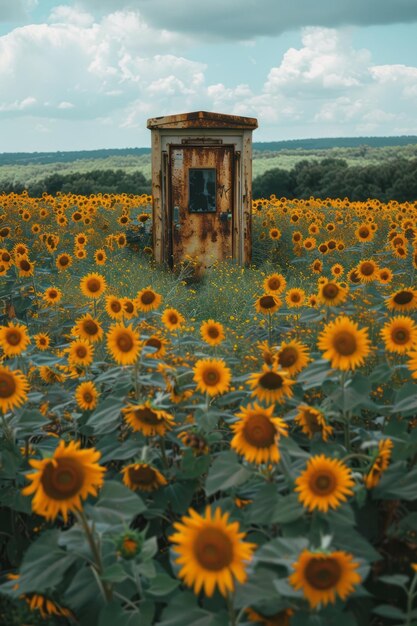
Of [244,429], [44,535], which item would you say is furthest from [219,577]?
[44,535]

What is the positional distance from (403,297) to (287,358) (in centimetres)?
136

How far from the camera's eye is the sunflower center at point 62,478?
2064 millimetres

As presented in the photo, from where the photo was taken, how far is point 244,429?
2391 millimetres

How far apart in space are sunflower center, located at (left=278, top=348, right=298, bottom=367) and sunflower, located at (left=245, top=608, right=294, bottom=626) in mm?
1224

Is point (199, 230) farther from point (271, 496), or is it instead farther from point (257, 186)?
point (257, 186)

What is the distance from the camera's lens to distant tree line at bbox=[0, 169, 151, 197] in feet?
97.9

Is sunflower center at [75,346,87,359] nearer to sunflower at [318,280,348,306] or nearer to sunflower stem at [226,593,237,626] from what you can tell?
sunflower at [318,280,348,306]

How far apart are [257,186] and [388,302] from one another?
26.0 m

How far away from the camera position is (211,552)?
1818mm

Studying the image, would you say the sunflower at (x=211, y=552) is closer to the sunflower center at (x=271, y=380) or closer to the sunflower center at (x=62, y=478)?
the sunflower center at (x=62, y=478)

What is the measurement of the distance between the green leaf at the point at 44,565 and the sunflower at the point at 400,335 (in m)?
1.82

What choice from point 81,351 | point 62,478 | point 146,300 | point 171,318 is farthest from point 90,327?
point 62,478

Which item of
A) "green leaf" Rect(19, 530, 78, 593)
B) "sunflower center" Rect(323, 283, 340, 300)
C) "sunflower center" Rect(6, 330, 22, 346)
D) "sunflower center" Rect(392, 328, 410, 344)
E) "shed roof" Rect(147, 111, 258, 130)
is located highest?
"shed roof" Rect(147, 111, 258, 130)

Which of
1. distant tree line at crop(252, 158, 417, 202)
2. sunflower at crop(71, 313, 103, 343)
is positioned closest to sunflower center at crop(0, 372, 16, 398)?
sunflower at crop(71, 313, 103, 343)
